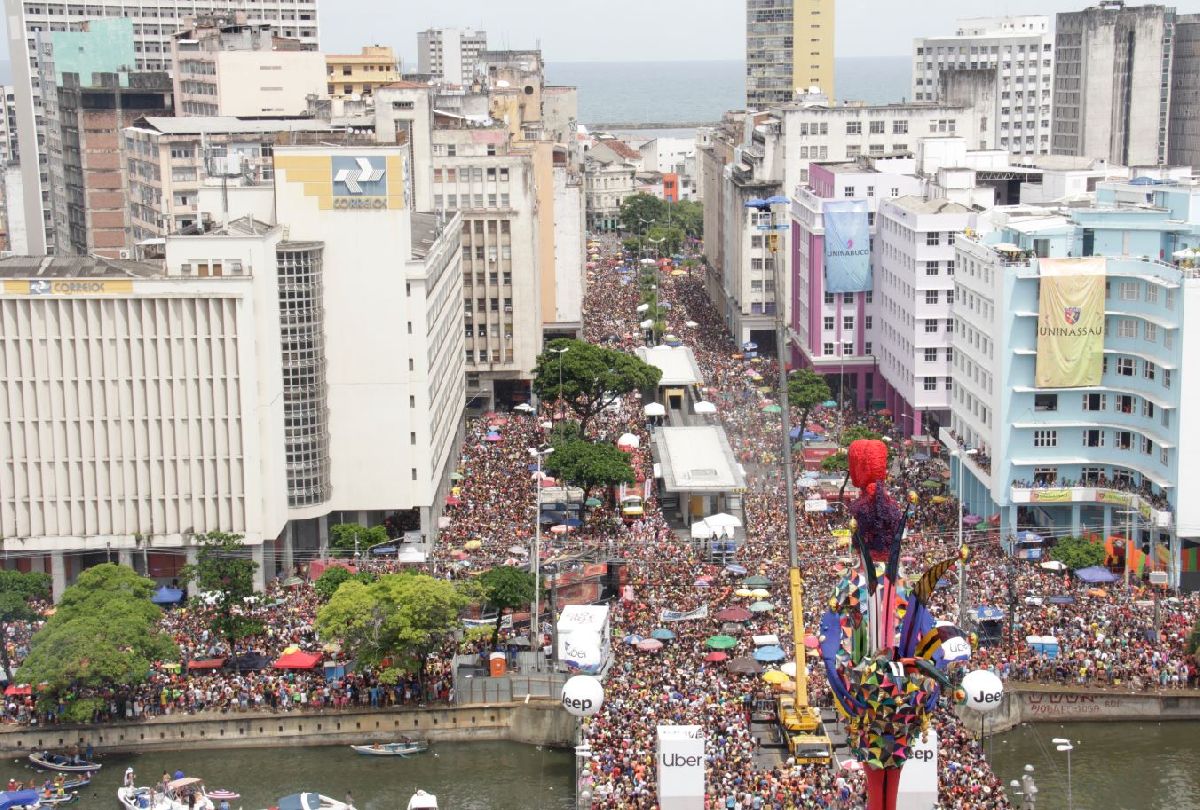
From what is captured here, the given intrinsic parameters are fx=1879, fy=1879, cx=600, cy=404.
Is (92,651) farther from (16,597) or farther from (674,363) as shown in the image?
(674,363)

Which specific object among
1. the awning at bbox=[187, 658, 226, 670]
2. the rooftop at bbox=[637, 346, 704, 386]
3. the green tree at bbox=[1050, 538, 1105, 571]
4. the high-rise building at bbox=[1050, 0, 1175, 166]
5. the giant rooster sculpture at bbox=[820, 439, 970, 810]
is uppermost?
the high-rise building at bbox=[1050, 0, 1175, 166]

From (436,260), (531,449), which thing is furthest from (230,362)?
(531,449)

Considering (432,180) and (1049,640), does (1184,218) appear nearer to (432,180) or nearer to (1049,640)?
(1049,640)

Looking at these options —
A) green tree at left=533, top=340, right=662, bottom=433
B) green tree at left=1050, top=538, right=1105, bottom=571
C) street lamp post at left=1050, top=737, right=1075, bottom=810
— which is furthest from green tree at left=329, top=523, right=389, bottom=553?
street lamp post at left=1050, top=737, right=1075, bottom=810

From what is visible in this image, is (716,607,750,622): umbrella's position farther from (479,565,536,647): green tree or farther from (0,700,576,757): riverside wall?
(0,700,576,757): riverside wall

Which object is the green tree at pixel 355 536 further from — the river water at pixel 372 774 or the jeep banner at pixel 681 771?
the jeep banner at pixel 681 771

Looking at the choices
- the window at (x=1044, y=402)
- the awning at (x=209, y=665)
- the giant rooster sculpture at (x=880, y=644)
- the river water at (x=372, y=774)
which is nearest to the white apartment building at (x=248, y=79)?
the window at (x=1044, y=402)
